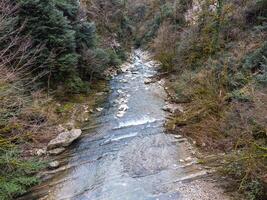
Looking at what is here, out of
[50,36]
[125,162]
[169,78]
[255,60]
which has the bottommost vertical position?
[125,162]

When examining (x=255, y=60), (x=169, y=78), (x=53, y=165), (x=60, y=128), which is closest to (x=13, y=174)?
(x=53, y=165)

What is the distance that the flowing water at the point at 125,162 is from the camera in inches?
379

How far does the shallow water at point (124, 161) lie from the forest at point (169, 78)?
0.96 m

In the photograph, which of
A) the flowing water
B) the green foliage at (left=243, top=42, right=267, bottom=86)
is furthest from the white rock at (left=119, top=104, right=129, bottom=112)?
the green foliage at (left=243, top=42, right=267, bottom=86)

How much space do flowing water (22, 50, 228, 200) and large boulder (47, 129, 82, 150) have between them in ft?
1.10

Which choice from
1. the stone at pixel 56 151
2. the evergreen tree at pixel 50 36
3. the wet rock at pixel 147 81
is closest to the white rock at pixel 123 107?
the evergreen tree at pixel 50 36

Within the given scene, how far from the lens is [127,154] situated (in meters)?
12.0

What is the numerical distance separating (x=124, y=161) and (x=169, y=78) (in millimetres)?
11766

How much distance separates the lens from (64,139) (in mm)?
12414

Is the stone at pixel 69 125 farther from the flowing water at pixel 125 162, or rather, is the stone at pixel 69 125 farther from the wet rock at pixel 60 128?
the flowing water at pixel 125 162

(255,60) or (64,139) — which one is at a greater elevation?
(255,60)

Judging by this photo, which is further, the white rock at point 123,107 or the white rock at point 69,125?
the white rock at point 123,107

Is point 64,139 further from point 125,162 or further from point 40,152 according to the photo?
point 125,162

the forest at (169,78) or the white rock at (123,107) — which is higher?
the forest at (169,78)
